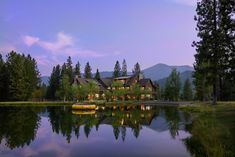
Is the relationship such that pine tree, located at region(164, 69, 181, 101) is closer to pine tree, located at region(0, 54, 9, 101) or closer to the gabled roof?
the gabled roof

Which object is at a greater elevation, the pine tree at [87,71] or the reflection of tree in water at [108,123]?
the pine tree at [87,71]

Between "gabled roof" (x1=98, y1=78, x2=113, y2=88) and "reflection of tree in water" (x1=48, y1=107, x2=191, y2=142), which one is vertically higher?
"gabled roof" (x1=98, y1=78, x2=113, y2=88)

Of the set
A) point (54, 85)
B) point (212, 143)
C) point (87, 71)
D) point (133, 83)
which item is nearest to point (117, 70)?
point (87, 71)

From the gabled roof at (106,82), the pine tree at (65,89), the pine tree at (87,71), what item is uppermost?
the pine tree at (87,71)

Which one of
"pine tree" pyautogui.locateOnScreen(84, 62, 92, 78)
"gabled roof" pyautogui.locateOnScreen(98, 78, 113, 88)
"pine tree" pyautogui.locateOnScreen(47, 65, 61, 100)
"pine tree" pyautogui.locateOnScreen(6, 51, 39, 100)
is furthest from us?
"pine tree" pyautogui.locateOnScreen(84, 62, 92, 78)

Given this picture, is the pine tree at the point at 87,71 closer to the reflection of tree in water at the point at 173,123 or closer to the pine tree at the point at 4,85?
the pine tree at the point at 4,85

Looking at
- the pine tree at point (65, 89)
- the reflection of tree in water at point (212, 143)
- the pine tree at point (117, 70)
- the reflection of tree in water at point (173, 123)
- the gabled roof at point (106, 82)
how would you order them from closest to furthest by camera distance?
the reflection of tree in water at point (212, 143) < the reflection of tree in water at point (173, 123) < the pine tree at point (65, 89) < the gabled roof at point (106, 82) < the pine tree at point (117, 70)

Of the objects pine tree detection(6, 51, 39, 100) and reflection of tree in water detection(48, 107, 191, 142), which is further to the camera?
pine tree detection(6, 51, 39, 100)

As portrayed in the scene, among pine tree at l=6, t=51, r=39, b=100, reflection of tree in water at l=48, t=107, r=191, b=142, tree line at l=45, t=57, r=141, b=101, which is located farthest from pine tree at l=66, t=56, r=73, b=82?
Result: reflection of tree in water at l=48, t=107, r=191, b=142

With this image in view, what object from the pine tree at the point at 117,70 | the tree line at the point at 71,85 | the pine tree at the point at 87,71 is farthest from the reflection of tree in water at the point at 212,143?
the pine tree at the point at 117,70

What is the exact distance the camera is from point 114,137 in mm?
33125

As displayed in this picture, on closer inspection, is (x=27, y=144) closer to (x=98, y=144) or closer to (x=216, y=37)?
(x=98, y=144)

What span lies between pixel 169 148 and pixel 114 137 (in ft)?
26.6

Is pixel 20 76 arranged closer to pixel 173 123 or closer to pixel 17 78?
pixel 17 78
